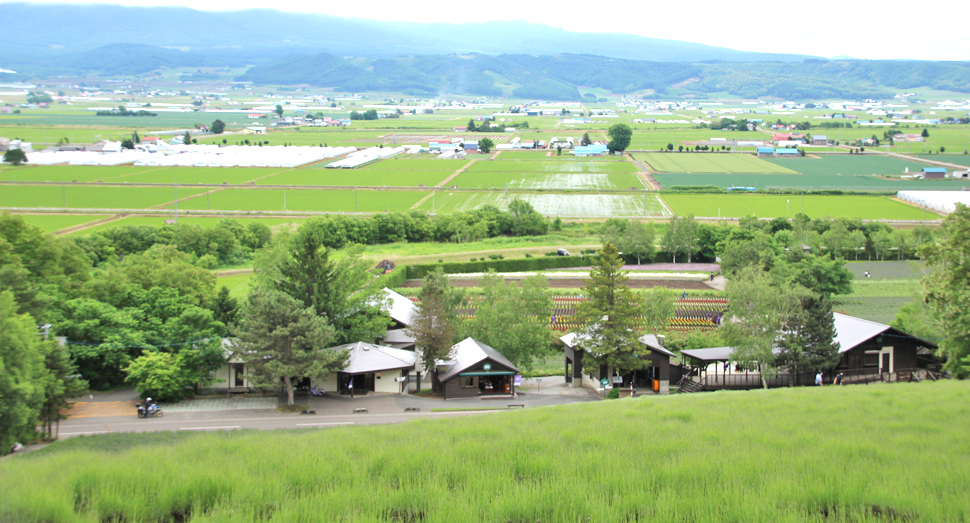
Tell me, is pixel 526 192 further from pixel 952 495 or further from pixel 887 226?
pixel 952 495

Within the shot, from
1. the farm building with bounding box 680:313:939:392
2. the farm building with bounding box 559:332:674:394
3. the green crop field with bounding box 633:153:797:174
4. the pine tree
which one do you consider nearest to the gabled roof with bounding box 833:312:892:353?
the farm building with bounding box 680:313:939:392

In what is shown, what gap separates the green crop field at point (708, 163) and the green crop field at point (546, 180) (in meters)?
9.89

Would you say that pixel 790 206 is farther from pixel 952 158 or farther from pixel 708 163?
pixel 952 158

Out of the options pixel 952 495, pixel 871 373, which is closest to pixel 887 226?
pixel 871 373

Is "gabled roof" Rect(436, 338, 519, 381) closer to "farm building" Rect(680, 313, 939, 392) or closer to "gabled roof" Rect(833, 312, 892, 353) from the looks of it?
"farm building" Rect(680, 313, 939, 392)

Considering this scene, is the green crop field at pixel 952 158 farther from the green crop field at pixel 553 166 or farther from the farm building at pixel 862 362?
the farm building at pixel 862 362

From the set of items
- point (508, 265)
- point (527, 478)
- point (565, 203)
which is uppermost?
point (565, 203)

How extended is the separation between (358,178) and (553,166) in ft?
101

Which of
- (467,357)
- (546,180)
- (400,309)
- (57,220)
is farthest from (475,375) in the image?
(546,180)

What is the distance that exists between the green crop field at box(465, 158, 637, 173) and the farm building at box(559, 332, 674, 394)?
73.2 metres

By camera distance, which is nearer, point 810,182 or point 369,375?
point 369,375

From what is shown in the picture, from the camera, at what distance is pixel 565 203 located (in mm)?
73250

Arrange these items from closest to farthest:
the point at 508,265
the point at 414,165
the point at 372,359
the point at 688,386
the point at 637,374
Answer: the point at 372,359 → the point at 688,386 → the point at 637,374 → the point at 508,265 → the point at 414,165

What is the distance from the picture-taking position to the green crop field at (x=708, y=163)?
315 ft
